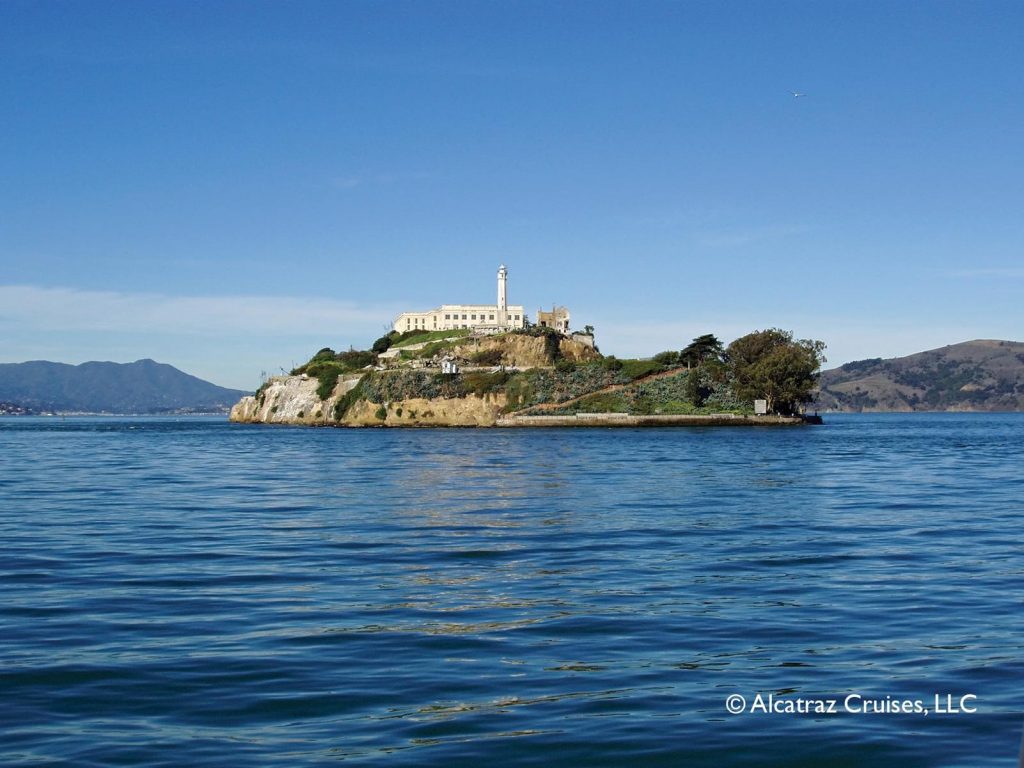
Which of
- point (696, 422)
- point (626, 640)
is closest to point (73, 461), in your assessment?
point (626, 640)

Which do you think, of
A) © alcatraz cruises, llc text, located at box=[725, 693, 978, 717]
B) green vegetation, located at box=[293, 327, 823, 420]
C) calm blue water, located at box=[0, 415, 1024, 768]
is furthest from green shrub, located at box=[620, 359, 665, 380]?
© alcatraz cruises, llc text, located at box=[725, 693, 978, 717]

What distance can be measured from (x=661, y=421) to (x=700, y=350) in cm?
2988

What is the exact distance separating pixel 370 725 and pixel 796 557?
1453 centimetres

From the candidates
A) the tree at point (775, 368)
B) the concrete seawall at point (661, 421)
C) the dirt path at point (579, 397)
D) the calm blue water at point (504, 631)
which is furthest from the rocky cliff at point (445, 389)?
the calm blue water at point (504, 631)

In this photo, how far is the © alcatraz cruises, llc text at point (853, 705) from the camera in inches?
444

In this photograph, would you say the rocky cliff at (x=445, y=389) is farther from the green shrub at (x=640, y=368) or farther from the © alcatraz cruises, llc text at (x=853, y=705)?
the © alcatraz cruises, llc text at (x=853, y=705)

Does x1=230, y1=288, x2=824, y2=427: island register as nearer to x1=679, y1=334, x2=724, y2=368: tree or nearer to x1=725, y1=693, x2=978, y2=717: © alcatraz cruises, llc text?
x1=679, y1=334, x2=724, y2=368: tree

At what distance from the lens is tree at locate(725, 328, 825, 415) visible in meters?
154

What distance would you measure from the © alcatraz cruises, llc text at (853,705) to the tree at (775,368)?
477 feet

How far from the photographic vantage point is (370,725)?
10.8 m

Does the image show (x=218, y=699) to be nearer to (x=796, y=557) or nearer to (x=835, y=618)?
(x=835, y=618)

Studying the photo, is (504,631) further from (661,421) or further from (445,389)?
(445,389)

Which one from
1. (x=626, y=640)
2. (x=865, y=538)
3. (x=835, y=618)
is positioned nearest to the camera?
(x=626, y=640)

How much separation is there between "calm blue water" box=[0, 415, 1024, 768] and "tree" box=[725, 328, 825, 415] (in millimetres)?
120352
